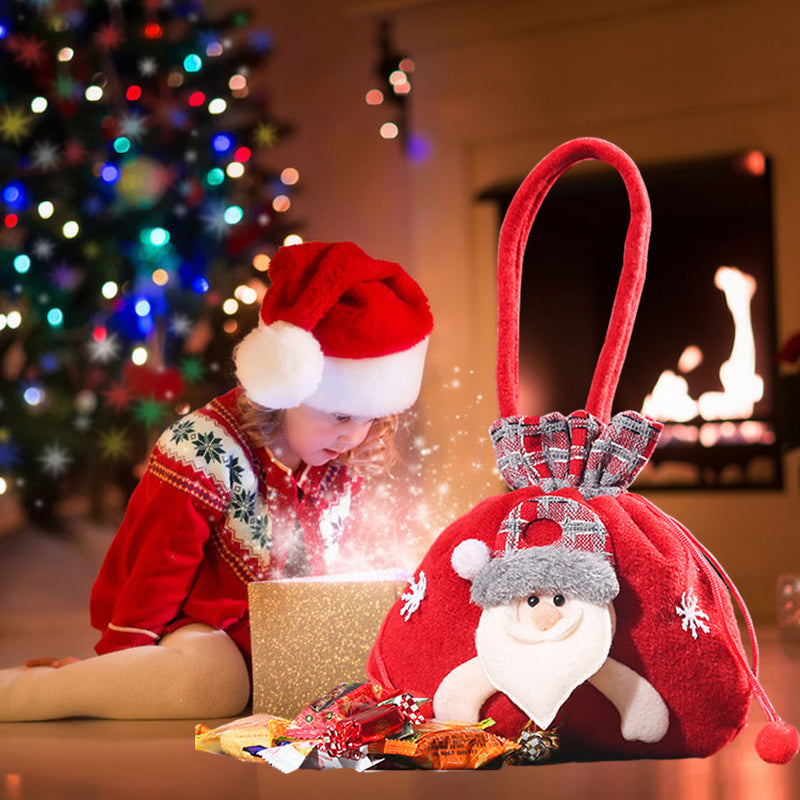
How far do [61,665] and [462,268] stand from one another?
6.19 ft

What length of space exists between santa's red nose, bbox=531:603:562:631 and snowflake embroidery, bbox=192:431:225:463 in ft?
1.46

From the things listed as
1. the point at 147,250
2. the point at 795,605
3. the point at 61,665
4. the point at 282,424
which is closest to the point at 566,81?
the point at 147,250

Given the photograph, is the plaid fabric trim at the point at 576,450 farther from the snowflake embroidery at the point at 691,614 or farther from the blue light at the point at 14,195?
the blue light at the point at 14,195

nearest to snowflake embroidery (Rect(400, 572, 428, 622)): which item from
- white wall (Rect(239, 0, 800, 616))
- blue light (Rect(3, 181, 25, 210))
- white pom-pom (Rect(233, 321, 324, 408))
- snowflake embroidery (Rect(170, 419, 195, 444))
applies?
white pom-pom (Rect(233, 321, 324, 408))

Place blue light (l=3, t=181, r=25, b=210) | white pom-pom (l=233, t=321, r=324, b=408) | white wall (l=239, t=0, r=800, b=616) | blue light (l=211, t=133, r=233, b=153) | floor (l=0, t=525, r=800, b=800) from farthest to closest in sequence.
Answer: white wall (l=239, t=0, r=800, b=616) → blue light (l=211, t=133, r=233, b=153) → blue light (l=3, t=181, r=25, b=210) → white pom-pom (l=233, t=321, r=324, b=408) → floor (l=0, t=525, r=800, b=800)

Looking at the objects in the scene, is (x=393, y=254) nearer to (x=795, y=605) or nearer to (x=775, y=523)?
(x=775, y=523)

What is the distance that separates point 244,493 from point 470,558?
38 cm

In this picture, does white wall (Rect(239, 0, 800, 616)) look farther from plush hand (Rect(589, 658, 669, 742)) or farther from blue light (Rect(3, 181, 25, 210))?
plush hand (Rect(589, 658, 669, 742))

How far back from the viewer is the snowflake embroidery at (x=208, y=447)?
1.04 m

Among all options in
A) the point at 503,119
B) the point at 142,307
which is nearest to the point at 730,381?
the point at 503,119

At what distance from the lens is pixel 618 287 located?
2.82 ft

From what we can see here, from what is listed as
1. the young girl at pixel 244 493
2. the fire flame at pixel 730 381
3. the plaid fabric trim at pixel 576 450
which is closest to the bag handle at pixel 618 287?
the plaid fabric trim at pixel 576 450

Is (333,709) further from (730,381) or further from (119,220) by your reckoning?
(730,381)

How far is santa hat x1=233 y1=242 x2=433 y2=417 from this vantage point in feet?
3.04
